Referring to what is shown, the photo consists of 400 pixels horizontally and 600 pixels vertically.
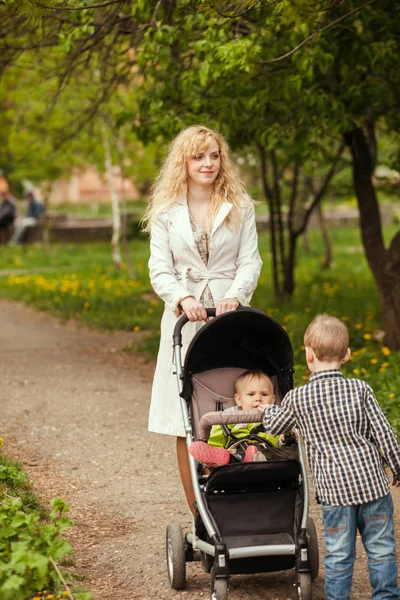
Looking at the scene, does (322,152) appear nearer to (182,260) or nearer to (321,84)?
(321,84)

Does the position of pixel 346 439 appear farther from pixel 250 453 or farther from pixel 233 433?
pixel 233 433

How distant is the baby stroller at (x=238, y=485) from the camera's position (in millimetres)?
4020

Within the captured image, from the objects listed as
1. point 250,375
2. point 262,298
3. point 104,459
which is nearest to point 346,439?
point 250,375

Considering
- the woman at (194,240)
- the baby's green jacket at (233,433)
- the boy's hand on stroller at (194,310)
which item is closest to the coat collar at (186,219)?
the woman at (194,240)

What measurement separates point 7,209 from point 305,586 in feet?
66.6

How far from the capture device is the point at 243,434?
4.29 m

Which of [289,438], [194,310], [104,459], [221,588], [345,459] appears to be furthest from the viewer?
[104,459]

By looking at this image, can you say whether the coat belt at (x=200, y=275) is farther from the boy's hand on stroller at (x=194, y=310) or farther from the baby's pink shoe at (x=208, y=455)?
the baby's pink shoe at (x=208, y=455)

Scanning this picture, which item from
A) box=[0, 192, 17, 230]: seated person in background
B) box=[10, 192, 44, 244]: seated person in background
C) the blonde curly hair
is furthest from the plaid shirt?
box=[10, 192, 44, 244]: seated person in background

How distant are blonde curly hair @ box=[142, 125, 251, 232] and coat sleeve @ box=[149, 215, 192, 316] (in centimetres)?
7

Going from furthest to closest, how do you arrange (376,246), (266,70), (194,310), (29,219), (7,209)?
(29,219) < (7,209) < (376,246) < (266,70) < (194,310)

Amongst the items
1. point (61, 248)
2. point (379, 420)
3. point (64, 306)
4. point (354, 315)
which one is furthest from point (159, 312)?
point (61, 248)

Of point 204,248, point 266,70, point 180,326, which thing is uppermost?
point 266,70

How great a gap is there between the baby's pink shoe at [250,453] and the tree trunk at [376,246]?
5.28 meters
